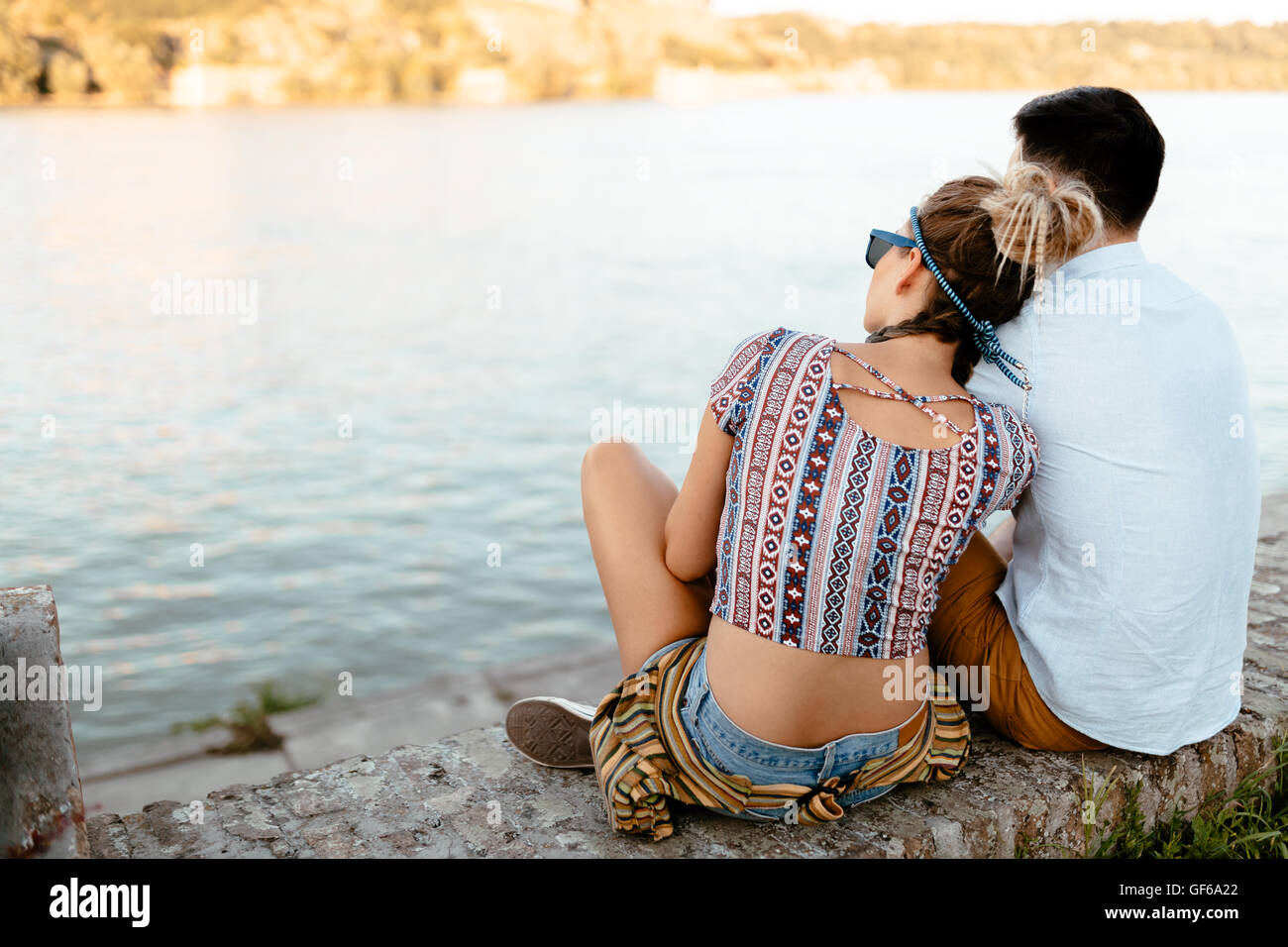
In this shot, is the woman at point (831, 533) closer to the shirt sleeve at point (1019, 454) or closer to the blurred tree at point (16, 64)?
the shirt sleeve at point (1019, 454)

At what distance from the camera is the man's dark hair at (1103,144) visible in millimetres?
1909

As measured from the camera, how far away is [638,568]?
2006mm

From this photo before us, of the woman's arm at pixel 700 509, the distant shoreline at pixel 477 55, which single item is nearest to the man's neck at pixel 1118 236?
the woman's arm at pixel 700 509

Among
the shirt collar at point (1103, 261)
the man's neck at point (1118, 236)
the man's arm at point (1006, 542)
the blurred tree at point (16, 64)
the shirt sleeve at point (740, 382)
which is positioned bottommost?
the man's arm at point (1006, 542)

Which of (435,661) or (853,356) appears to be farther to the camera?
(435,661)

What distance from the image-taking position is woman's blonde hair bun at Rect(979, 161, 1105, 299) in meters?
1.71

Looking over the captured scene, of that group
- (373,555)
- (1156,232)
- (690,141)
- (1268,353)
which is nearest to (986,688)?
(373,555)

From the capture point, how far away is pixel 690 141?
180ft

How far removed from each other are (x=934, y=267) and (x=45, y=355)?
15.1 m

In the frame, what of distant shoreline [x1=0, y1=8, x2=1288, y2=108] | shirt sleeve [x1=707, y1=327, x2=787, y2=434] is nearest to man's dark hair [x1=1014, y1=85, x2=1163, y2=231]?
shirt sleeve [x1=707, y1=327, x2=787, y2=434]

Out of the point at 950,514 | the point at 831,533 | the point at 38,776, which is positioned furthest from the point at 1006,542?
the point at 38,776

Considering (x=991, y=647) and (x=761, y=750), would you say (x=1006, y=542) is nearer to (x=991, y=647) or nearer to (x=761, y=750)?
(x=991, y=647)

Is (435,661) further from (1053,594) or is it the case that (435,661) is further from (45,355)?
(45,355)

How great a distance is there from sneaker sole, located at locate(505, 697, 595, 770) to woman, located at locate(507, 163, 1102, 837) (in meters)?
0.22
